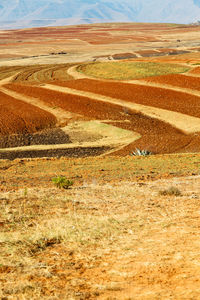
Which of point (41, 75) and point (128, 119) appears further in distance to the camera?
point (41, 75)

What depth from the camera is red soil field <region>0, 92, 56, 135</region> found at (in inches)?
1153

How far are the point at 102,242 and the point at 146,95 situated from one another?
1336 inches

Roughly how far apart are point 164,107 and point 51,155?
48.5 feet

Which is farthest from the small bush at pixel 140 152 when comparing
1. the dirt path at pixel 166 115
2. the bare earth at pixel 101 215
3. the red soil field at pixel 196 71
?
the red soil field at pixel 196 71

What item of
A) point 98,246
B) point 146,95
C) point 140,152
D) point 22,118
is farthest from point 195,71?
point 98,246

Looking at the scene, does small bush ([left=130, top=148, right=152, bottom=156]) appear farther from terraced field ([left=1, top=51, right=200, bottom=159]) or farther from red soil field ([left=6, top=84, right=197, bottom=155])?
terraced field ([left=1, top=51, right=200, bottom=159])

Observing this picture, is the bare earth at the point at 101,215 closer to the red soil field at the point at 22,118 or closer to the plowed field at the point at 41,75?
the red soil field at the point at 22,118

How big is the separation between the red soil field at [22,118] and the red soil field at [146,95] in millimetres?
9046

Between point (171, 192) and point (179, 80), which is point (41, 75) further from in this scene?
point (171, 192)

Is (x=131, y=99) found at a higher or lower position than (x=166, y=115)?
higher

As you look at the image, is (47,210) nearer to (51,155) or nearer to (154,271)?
(154,271)

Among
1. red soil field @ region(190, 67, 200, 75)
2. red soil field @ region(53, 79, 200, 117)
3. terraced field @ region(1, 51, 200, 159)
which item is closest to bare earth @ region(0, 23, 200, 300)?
terraced field @ region(1, 51, 200, 159)

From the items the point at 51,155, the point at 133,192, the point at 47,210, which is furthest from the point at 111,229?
the point at 51,155

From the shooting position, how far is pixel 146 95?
40.6 m
